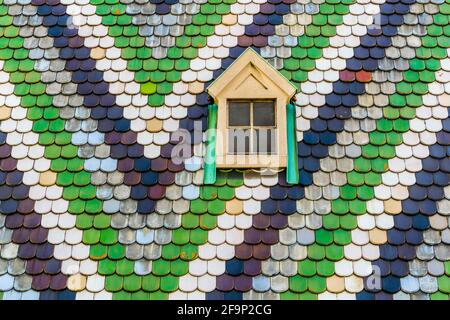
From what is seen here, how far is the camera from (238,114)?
7.33 m

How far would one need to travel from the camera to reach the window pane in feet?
23.9

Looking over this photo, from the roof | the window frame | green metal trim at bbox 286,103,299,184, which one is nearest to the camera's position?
the roof

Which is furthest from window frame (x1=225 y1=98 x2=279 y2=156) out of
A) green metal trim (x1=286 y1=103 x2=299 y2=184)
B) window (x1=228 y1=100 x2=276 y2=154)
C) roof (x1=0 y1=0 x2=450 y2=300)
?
roof (x1=0 y1=0 x2=450 y2=300)

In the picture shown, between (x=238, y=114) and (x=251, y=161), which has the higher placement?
(x=238, y=114)

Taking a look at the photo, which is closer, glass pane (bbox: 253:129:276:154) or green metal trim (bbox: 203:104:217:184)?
green metal trim (bbox: 203:104:217:184)

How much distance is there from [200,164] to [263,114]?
935 millimetres

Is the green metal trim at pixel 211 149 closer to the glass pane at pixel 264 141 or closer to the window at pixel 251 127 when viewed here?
the window at pixel 251 127

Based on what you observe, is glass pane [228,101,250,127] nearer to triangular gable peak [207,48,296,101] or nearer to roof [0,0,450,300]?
triangular gable peak [207,48,296,101]

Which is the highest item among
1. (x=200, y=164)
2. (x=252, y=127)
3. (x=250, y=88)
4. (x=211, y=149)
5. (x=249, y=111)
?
(x=250, y=88)

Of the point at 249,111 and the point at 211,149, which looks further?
the point at 249,111

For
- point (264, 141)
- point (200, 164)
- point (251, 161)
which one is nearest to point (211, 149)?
point (200, 164)

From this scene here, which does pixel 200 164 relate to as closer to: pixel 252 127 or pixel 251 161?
pixel 251 161
